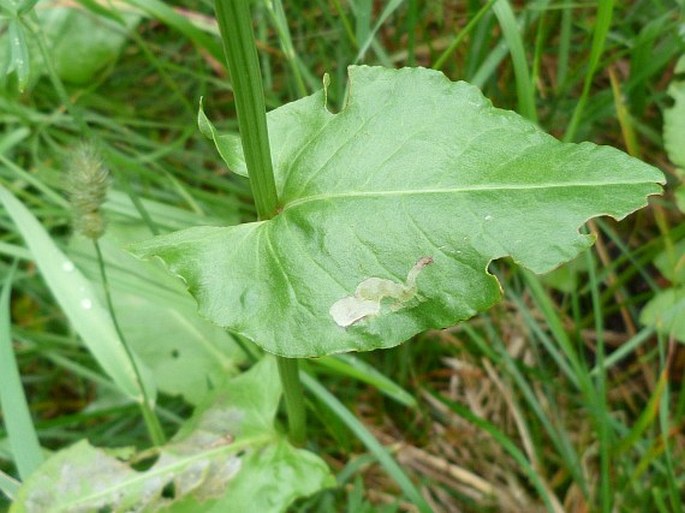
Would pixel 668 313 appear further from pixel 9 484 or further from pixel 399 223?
pixel 9 484

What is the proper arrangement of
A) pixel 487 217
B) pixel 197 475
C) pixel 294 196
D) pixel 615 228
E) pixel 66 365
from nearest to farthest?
pixel 487 217 → pixel 294 196 → pixel 197 475 → pixel 66 365 → pixel 615 228

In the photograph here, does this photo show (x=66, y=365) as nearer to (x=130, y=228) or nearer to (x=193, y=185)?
(x=130, y=228)

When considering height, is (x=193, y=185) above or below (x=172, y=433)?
above

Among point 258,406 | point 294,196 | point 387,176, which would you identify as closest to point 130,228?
point 258,406

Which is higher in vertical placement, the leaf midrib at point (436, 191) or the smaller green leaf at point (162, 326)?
the leaf midrib at point (436, 191)

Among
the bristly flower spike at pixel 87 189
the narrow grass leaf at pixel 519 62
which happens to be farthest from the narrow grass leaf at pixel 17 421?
the narrow grass leaf at pixel 519 62

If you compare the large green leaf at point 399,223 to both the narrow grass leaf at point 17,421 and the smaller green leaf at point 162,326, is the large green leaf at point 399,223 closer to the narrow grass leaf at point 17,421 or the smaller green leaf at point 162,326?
the narrow grass leaf at point 17,421
